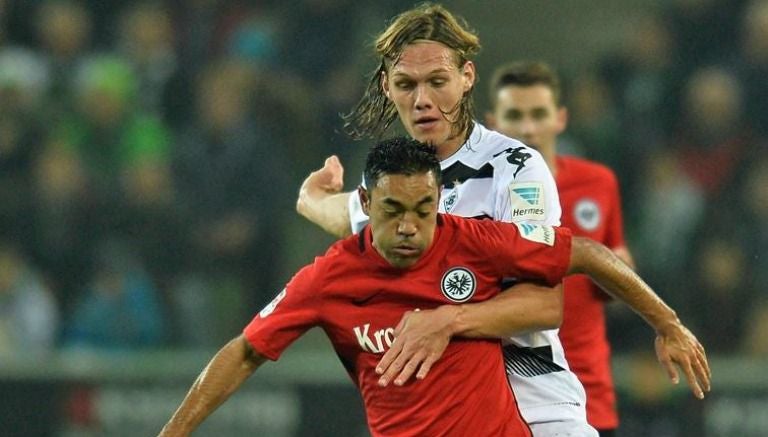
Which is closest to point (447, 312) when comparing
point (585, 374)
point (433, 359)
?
point (433, 359)

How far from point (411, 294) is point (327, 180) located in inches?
33.1

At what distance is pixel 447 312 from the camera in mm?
3549

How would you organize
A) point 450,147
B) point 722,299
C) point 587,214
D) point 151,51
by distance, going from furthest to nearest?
point 151,51 → point 722,299 → point 587,214 → point 450,147

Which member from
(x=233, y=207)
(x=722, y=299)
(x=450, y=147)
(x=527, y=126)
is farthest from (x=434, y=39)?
(x=233, y=207)

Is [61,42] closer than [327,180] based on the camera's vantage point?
No

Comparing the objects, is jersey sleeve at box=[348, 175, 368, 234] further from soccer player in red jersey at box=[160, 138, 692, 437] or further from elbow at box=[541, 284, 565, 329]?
elbow at box=[541, 284, 565, 329]

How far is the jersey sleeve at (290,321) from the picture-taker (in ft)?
11.9

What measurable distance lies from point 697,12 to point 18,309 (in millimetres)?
→ 4535

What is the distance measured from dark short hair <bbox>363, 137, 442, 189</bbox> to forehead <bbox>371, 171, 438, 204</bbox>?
0.01m

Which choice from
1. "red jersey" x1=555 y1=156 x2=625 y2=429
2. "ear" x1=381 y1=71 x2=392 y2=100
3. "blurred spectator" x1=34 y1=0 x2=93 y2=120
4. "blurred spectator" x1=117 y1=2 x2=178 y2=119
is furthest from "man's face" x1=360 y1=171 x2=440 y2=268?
"blurred spectator" x1=34 y1=0 x2=93 y2=120

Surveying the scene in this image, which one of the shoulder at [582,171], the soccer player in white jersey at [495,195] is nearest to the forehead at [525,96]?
the shoulder at [582,171]

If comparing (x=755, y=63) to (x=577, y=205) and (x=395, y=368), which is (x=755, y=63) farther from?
(x=395, y=368)

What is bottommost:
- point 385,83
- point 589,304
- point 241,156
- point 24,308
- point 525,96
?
point 24,308

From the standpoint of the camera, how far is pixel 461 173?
153 inches
